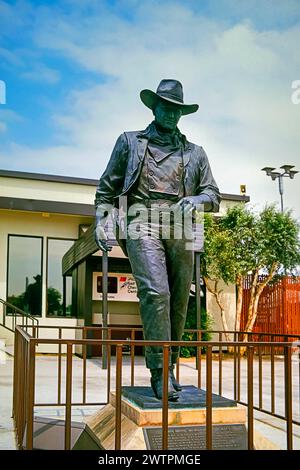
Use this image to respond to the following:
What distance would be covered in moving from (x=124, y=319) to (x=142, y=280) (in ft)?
39.3

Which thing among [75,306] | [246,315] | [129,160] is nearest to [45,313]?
[75,306]

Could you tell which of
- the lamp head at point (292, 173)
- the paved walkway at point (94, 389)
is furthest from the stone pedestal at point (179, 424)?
the lamp head at point (292, 173)

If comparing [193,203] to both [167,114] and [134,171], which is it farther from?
[167,114]

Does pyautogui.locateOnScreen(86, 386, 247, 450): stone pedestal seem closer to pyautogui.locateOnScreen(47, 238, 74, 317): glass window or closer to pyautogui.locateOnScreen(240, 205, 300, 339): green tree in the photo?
pyautogui.locateOnScreen(240, 205, 300, 339): green tree

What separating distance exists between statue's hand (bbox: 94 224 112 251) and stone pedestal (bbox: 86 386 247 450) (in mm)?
1027

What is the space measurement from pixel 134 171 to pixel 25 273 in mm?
12287

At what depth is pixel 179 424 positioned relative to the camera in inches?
134

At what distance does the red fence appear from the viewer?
1536cm

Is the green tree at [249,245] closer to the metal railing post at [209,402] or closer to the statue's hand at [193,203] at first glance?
the statue's hand at [193,203]

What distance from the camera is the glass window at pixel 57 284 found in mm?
15789

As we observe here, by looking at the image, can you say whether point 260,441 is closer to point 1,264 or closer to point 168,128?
point 168,128

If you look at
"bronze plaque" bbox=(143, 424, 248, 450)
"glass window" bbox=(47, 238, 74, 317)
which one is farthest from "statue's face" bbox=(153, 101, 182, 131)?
"glass window" bbox=(47, 238, 74, 317)

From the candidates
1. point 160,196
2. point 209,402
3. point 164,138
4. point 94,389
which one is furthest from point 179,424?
point 94,389

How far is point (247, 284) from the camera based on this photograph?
15539mm
